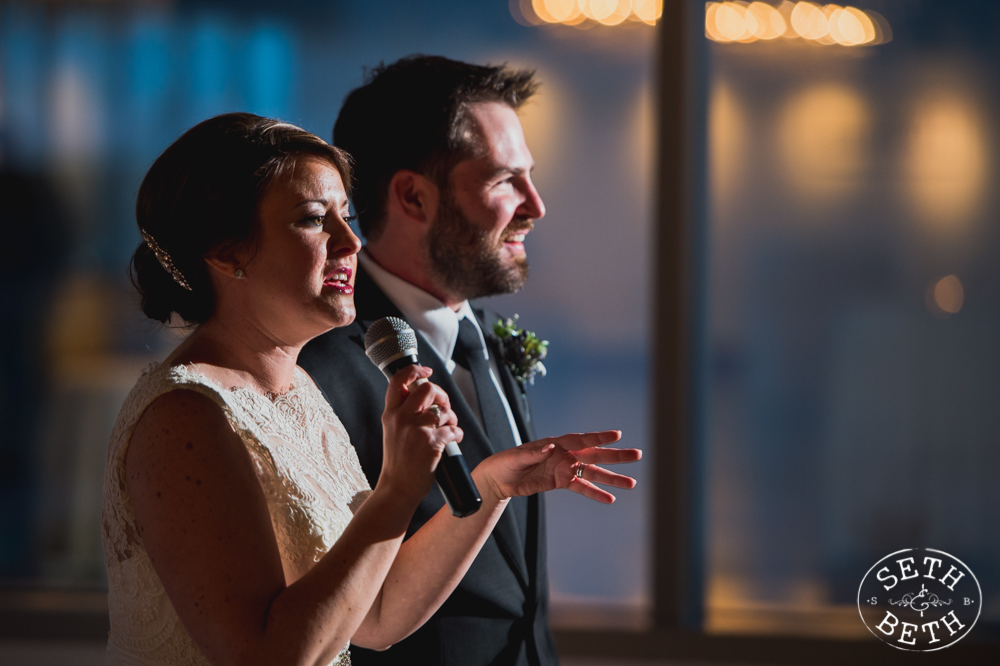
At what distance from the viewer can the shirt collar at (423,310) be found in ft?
6.39

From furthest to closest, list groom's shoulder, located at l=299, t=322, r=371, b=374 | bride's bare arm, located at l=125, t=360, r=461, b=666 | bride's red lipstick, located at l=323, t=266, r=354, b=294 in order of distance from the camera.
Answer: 1. groom's shoulder, located at l=299, t=322, r=371, b=374
2. bride's red lipstick, located at l=323, t=266, r=354, b=294
3. bride's bare arm, located at l=125, t=360, r=461, b=666

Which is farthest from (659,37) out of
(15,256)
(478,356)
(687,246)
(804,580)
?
(15,256)

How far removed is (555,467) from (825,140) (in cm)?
251

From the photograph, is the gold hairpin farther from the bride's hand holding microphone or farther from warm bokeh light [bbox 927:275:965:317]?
warm bokeh light [bbox 927:275:965:317]

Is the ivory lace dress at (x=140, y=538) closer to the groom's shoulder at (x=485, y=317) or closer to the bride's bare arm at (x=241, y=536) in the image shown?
the bride's bare arm at (x=241, y=536)

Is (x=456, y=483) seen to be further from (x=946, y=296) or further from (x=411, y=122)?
(x=946, y=296)

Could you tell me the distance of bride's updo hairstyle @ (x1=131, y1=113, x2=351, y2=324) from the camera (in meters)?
1.29

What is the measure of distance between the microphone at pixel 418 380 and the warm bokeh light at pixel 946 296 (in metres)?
2.74

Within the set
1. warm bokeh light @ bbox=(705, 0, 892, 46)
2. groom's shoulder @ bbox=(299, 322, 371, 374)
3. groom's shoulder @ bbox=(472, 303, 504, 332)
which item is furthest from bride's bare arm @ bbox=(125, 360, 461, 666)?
warm bokeh light @ bbox=(705, 0, 892, 46)

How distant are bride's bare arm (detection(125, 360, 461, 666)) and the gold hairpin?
0.26 metres

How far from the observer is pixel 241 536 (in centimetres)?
112

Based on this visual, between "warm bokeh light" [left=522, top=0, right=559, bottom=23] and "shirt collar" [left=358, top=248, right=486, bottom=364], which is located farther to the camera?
"warm bokeh light" [left=522, top=0, right=559, bottom=23]

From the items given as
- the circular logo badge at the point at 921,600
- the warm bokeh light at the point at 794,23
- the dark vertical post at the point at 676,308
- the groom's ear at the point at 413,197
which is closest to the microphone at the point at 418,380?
the groom's ear at the point at 413,197

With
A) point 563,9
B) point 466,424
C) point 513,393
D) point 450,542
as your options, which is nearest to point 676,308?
point 563,9
